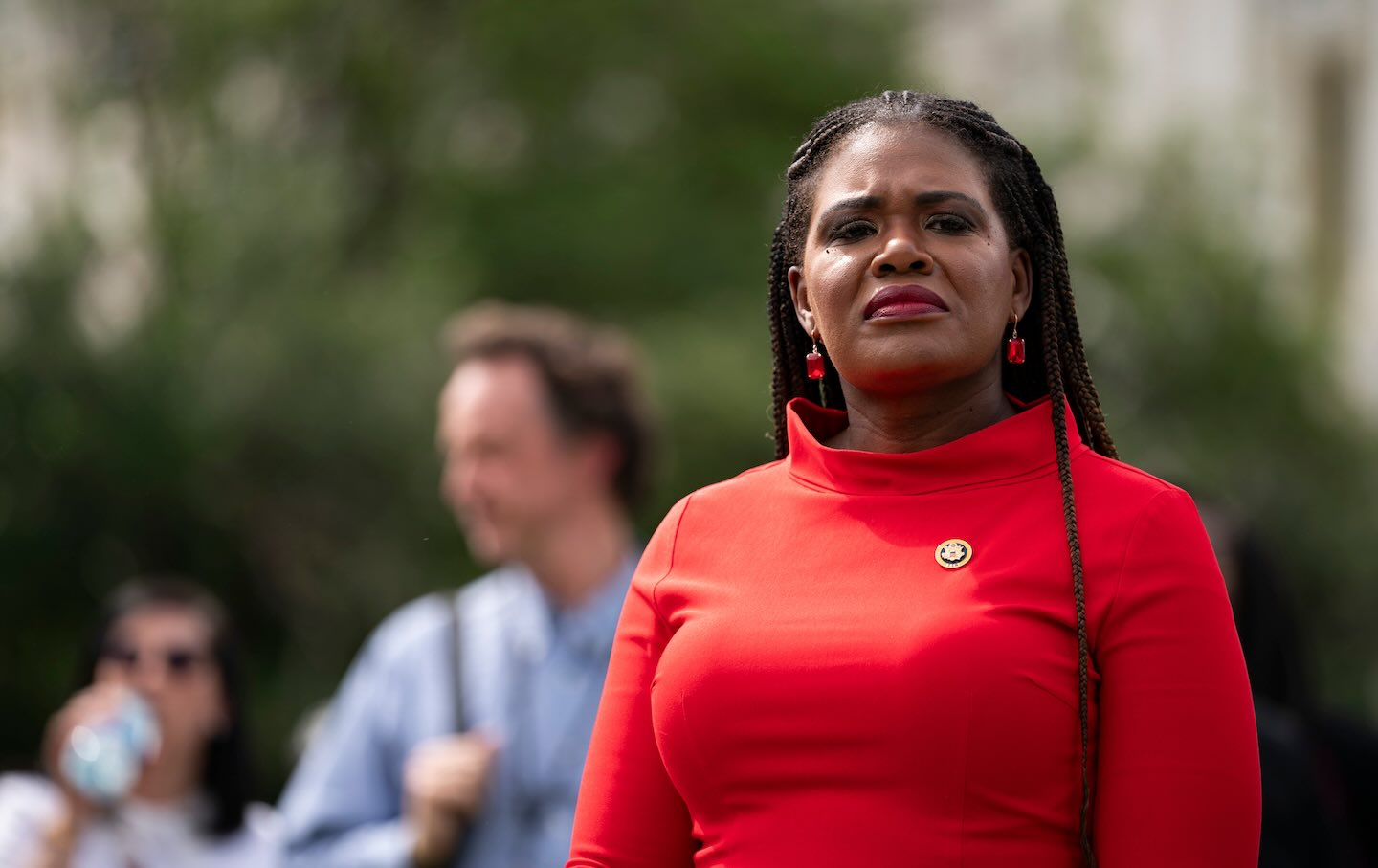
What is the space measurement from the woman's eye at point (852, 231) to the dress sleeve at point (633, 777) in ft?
1.30

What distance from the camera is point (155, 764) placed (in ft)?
17.9

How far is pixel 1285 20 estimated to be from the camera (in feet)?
97.9

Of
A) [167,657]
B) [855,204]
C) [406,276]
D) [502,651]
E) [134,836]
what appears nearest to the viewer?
[855,204]

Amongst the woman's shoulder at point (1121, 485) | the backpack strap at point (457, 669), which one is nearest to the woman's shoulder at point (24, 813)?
the backpack strap at point (457, 669)

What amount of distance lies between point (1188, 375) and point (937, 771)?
1710 centimetres

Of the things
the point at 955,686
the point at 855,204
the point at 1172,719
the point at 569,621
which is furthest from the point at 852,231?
the point at 569,621

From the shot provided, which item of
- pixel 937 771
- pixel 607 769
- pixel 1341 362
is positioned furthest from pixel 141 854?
pixel 1341 362

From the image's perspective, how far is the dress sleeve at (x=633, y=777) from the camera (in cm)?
217

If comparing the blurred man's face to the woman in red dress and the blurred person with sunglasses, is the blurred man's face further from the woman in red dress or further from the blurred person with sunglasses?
the woman in red dress

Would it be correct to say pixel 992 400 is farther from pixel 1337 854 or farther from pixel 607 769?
pixel 1337 854

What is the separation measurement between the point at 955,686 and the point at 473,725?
2.90m

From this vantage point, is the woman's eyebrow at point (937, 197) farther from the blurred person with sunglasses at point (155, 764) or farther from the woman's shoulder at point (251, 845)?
the woman's shoulder at point (251, 845)

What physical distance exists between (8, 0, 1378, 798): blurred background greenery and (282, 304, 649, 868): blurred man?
722 cm

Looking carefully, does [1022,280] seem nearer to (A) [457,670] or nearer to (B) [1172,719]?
(B) [1172,719]
